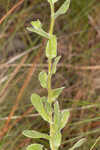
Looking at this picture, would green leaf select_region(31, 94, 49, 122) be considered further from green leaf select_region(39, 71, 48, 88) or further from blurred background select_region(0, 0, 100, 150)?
blurred background select_region(0, 0, 100, 150)

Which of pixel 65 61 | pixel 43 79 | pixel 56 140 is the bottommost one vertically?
pixel 65 61

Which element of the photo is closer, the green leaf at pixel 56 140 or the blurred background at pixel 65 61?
the green leaf at pixel 56 140

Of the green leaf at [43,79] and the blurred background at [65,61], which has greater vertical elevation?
the green leaf at [43,79]

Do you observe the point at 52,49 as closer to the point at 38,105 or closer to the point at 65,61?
the point at 38,105

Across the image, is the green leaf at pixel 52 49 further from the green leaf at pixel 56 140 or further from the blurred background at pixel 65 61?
the blurred background at pixel 65 61

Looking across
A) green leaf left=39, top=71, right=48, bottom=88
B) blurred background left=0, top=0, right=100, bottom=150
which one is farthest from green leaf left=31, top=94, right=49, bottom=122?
blurred background left=0, top=0, right=100, bottom=150

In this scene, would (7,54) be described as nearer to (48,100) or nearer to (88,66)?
(88,66)

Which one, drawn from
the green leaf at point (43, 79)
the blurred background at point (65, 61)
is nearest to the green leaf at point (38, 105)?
the green leaf at point (43, 79)

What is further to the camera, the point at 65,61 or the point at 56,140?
the point at 65,61

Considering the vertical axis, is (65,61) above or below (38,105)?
below

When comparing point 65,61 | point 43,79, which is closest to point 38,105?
point 43,79

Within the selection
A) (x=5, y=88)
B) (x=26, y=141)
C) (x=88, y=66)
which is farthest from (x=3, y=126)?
(x=88, y=66)
